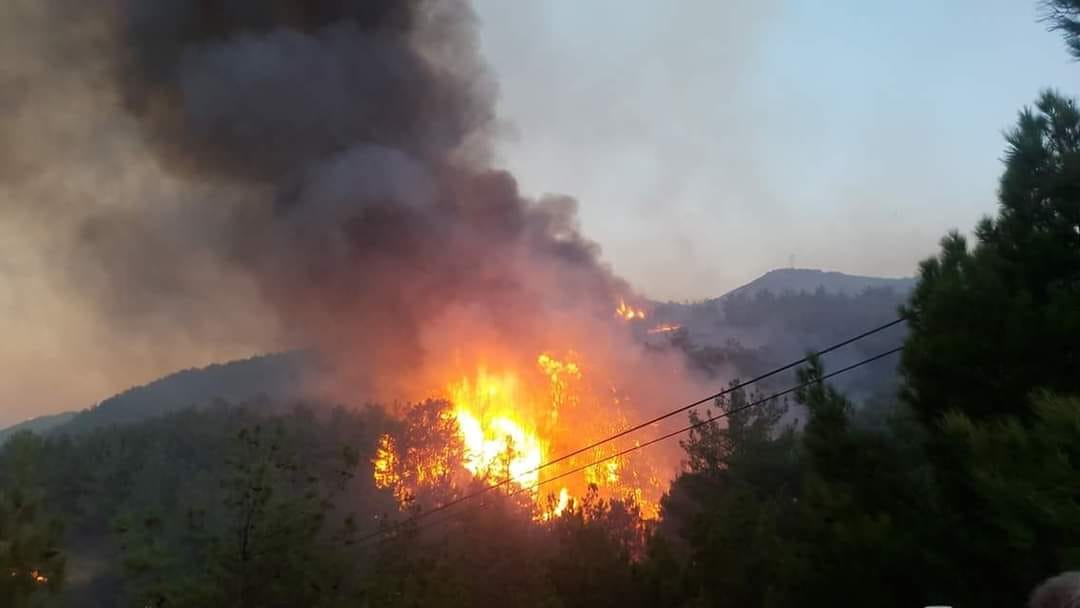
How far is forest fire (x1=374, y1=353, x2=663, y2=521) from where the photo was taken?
3225cm

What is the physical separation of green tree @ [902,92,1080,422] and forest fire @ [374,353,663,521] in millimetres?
21610

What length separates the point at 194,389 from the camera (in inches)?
4532

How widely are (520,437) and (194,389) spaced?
96521 millimetres

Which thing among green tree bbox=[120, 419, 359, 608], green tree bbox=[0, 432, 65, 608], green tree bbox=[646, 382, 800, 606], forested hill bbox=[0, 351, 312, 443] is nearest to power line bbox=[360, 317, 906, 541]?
green tree bbox=[646, 382, 800, 606]

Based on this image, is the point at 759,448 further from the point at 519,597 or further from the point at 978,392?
the point at 978,392

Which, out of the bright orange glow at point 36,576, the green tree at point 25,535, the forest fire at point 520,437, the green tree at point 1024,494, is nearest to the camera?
the green tree at point 1024,494

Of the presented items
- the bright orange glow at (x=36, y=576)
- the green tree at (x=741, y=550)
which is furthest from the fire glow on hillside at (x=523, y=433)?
the bright orange glow at (x=36, y=576)

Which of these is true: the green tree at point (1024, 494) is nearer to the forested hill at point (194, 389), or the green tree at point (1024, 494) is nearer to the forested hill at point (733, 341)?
the forested hill at point (733, 341)

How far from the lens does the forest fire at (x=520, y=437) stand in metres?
32.2

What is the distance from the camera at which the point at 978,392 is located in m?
8.65

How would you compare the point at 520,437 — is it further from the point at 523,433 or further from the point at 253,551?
the point at 253,551

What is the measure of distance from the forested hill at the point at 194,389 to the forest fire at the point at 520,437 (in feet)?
159

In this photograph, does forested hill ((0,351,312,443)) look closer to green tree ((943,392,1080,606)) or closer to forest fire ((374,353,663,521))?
forest fire ((374,353,663,521))

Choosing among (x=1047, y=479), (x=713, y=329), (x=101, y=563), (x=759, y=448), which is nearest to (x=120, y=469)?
(x=101, y=563)
